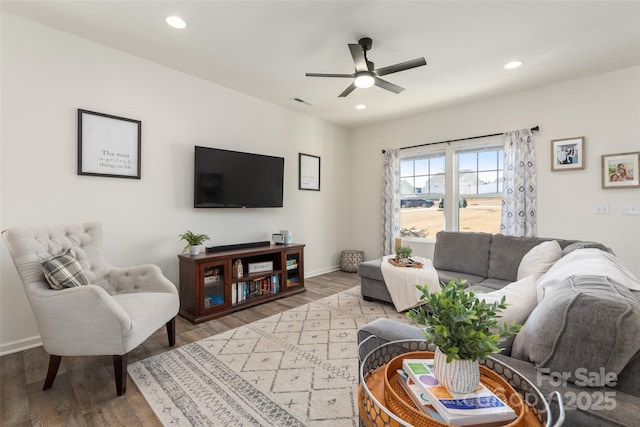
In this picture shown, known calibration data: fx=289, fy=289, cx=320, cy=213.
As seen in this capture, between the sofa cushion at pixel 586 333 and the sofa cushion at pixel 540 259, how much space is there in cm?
184

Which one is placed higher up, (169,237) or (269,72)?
(269,72)

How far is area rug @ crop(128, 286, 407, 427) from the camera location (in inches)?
62.3

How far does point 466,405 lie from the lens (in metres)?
0.74

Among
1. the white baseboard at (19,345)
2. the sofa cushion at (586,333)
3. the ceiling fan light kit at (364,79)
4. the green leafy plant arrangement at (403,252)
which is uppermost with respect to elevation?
the ceiling fan light kit at (364,79)

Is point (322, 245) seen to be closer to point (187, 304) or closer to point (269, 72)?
point (187, 304)

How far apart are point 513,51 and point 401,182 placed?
8.15 feet

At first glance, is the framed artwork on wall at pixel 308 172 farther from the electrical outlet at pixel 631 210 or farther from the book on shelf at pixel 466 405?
the book on shelf at pixel 466 405

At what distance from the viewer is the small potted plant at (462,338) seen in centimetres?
77

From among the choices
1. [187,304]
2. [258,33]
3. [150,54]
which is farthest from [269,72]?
[187,304]

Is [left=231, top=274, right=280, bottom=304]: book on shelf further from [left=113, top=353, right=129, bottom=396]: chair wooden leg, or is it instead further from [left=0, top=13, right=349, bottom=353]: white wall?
[left=113, top=353, right=129, bottom=396]: chair wooden leg

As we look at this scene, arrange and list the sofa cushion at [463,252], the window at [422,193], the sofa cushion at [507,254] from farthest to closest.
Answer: the window at [422,193] → the sofa cushion at [463,252] → the sofa cushion at [507,254]

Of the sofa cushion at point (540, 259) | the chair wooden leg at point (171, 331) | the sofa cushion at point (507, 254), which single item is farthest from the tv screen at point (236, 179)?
the sofa cushion at point (540, 259)

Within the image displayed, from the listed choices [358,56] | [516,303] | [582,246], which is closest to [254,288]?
[358,56]

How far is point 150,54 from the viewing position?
9.28 feet
